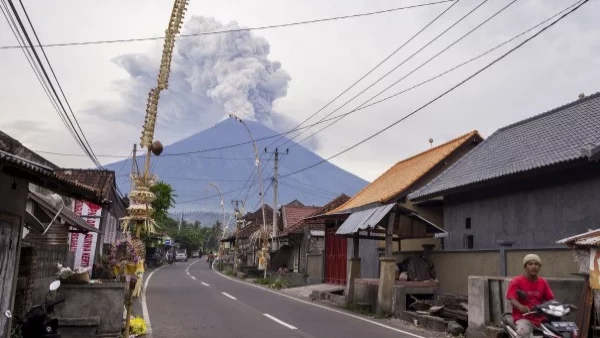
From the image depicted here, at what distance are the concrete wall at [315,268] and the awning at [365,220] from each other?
40.1 ft

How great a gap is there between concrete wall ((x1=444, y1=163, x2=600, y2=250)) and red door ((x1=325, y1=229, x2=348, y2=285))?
33.3ft

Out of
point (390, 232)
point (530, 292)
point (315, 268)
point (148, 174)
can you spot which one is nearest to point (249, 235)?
point (315, 268)

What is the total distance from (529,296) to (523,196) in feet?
33.7

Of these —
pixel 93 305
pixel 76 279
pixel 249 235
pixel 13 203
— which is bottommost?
pixel 93 305

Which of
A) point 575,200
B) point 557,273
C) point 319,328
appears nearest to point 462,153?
point 575,200

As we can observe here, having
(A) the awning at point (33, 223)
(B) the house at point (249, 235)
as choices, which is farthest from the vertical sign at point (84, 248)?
(B) the house at point (249, 235)

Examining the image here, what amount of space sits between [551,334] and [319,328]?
25.2 ft

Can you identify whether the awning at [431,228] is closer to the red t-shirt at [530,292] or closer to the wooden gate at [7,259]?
the red t-shirt at [530,292]

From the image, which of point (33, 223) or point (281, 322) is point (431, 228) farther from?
point (33, 223)

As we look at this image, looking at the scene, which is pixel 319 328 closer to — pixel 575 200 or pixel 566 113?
pixel 575 200

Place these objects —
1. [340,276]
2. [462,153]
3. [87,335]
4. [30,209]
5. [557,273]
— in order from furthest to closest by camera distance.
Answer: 1. [340,276]
2. [462,153]
3. [30,209]
4. [557,273]
5. [87,335]

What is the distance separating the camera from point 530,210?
54.2 feet

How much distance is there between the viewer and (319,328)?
13.8 metres

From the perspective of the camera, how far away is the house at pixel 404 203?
19109 mm
